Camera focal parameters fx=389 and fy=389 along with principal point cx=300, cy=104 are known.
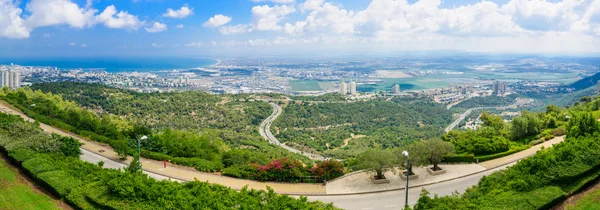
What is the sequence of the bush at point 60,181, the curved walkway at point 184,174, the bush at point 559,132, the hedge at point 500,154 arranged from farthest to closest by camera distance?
the bush at point 559,132 → the hedge at point 500,154 → the curved walkway at point 184,174 → the bush at point 60,181

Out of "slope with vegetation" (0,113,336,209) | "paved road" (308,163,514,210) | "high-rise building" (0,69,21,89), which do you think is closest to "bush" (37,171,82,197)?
"slope with vegetation" (0,113,336,209)

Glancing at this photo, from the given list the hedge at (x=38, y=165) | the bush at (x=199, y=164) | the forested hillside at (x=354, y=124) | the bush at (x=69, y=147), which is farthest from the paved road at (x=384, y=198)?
the forested hillside at (x=354, y=124)

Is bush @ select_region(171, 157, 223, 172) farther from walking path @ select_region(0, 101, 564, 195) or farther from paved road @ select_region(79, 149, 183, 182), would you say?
paved road @ select_region(79, 149, 183, 182)

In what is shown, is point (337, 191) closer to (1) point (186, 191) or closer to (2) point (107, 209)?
(1) point (186, 191)

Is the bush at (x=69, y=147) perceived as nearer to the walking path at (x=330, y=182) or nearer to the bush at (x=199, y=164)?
the walking path at (x=330, y=182)

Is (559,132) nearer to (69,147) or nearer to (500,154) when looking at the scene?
(500,154)

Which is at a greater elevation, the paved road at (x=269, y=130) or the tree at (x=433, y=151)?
the tree at (x=433, y=151)
